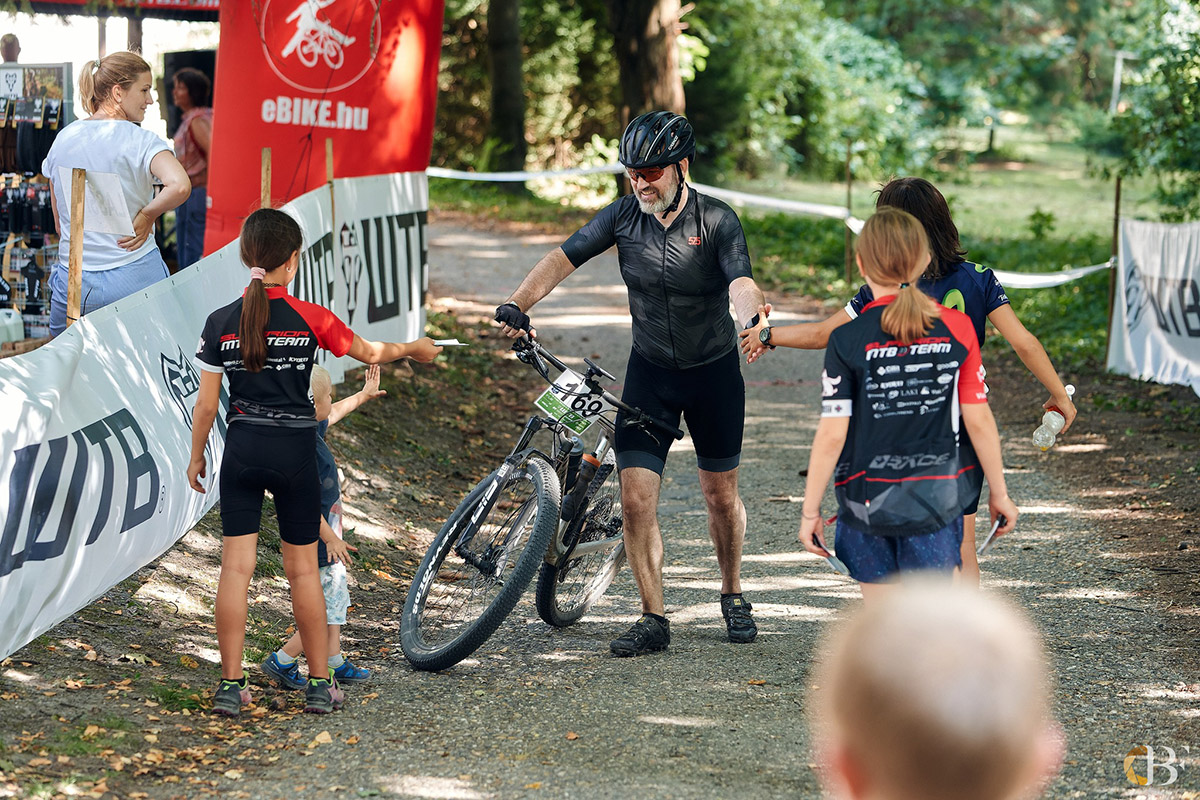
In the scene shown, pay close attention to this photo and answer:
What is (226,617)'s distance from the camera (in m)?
4.65

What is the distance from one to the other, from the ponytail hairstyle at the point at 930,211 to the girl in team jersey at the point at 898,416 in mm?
473

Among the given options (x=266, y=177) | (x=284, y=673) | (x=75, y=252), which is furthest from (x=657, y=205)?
(x=266, y=177)

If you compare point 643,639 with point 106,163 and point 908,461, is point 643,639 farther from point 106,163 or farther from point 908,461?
point 106,163

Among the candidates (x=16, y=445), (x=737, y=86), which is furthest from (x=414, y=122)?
(x=737, y=86)

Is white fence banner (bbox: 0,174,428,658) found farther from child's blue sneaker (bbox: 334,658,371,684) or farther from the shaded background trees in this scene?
the shaded background trees

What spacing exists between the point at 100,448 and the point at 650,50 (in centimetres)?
1703

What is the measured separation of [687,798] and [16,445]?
106 inches

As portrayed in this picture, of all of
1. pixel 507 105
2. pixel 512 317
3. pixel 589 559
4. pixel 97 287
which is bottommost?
pixel 589 559

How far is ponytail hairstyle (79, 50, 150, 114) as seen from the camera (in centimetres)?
639

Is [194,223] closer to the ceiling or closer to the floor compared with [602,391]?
closer to the ceiling

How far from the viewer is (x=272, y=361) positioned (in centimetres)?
455

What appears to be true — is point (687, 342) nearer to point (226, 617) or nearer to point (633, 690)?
point (633, 690)

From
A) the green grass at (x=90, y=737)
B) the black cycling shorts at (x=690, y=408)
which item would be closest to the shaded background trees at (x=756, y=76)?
the black cycling shorts at (x=690, y=408)

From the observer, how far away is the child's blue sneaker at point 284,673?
5.02m
